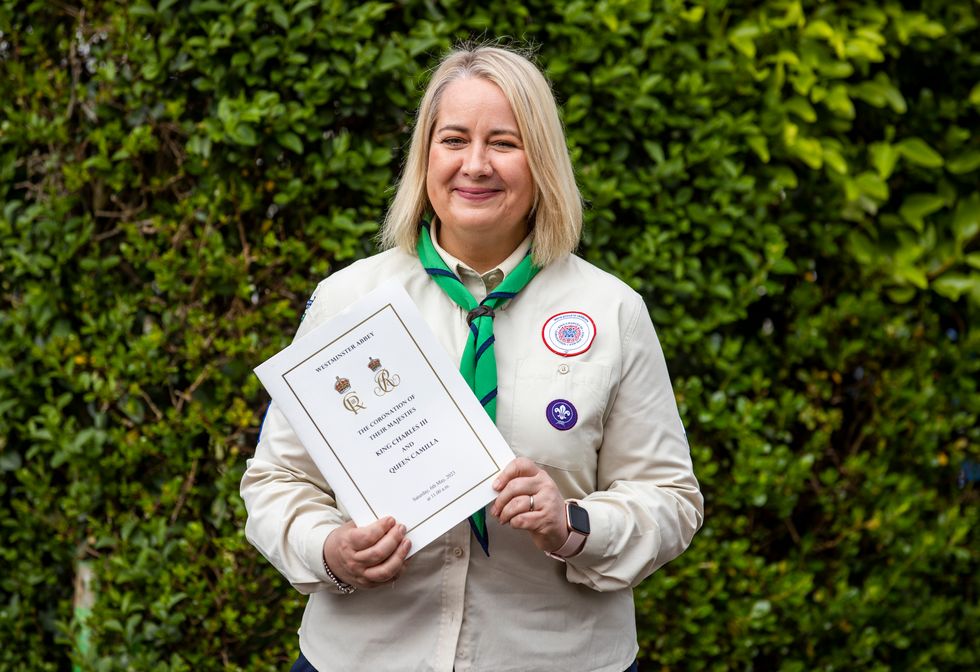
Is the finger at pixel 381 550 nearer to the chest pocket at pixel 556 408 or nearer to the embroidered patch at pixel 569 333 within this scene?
the chest pocket at pixel 556 408

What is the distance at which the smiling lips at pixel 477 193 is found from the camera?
215cm

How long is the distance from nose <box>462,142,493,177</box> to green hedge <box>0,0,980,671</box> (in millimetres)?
1075

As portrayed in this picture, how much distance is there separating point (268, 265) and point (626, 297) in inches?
55.7

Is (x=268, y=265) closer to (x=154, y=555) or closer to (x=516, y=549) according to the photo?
(x=154, y=555)

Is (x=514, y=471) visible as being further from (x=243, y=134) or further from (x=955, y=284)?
(x=955, y=284)

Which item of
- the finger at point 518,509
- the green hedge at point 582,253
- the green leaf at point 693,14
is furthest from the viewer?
the green leaf at point 693,14

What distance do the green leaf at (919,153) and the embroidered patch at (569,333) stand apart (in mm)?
2211

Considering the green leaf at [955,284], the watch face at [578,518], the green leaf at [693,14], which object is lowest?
the green leaf at [955,284]

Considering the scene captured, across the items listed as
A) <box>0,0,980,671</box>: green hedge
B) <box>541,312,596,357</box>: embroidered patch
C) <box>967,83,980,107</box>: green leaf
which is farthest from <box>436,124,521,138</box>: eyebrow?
<box>967,83,980,107</box>: green leaf

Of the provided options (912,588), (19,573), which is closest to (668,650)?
(912,588)

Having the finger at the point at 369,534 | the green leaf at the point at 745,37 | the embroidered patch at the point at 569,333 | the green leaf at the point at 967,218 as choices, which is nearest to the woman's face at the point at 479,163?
the embroidered patch at the point at 569,333

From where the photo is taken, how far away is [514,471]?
1.90 meters

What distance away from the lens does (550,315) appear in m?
2.17

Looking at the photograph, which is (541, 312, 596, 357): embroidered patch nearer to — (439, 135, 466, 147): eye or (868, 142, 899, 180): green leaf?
(439, 135, 466, 147): eye
